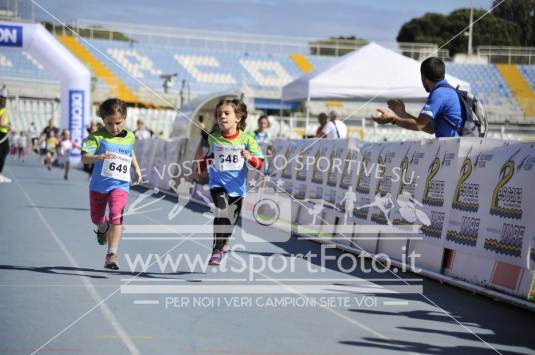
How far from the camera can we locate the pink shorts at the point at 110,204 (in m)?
8.99

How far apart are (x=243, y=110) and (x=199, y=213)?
8375mm

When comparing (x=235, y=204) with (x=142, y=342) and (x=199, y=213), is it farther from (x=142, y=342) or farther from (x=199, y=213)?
(x=199, y=213)

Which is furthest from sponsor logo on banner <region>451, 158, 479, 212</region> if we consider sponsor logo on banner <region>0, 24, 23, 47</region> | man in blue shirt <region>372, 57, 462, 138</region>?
sponsor logo on banner <region>0, 24, 23, 47</region>

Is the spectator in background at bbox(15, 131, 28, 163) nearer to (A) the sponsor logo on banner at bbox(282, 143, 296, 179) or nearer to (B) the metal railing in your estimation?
(B) the metal railing

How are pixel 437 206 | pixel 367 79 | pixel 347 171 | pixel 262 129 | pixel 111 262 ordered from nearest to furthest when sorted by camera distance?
pixel 111 262 → pixel 437 206 → pixel 347 171 → pixel 262 129 → pixel 367 79

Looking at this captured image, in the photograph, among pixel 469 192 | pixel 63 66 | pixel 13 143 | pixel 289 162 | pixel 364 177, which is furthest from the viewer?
pixel 13 143

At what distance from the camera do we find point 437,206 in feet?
32.0

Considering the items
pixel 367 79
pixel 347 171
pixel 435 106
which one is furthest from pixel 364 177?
pixel 367 79

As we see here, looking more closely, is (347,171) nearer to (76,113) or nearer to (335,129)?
(335,129)

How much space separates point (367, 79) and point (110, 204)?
51.1ft

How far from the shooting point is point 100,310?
6.89 metres

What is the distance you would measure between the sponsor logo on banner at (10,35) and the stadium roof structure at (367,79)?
14.6 m

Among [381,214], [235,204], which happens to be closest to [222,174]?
[235,204]

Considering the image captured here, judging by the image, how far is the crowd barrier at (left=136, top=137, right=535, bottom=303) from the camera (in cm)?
812
